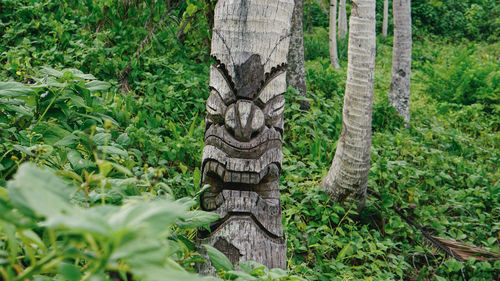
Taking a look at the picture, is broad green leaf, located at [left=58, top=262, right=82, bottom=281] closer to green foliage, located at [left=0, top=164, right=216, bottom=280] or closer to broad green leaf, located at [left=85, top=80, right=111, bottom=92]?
green foliage, located at [left=0, top=164, right=216, bottom=280]

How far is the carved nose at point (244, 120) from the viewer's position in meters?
2.11

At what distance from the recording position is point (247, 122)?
2111mm

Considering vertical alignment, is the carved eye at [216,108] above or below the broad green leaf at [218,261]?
above

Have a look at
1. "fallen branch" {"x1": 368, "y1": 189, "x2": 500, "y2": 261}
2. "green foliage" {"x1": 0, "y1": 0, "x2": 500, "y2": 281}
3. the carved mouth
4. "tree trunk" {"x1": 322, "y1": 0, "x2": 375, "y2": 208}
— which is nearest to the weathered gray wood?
"green foliage" {"x1": 0, "y1": 0, "x2": 500, "y2": 281}

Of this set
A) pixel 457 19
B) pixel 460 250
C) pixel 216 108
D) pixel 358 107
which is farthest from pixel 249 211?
pixel 457 19

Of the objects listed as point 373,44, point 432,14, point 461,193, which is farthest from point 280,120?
point 432,14

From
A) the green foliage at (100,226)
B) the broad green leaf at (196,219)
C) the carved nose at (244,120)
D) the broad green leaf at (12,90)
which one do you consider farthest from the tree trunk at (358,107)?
the green foliage at (100,226)

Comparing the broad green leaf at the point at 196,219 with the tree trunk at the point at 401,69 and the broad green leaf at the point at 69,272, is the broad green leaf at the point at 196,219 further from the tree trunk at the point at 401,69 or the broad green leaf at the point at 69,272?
the tree trunk at the point at 401,69

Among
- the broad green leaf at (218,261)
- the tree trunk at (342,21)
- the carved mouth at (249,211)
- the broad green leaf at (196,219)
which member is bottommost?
the carved mouth at (249,211)

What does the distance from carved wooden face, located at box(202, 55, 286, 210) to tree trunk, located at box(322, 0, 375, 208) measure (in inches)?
51.0

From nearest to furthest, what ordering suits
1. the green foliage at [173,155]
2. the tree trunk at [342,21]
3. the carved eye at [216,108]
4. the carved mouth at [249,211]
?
the green foliage at [173,155] → the carved mouth at [249,211] → the carved eye at [216,108] → the tree trunk at [342,21]

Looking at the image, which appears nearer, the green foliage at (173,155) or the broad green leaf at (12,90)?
the green foliage at (173,155)

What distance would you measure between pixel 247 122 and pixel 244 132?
2.2 inches

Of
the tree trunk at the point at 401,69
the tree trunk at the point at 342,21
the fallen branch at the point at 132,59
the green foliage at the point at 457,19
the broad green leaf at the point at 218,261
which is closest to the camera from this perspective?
the broad green leaf at the point at 218,261
